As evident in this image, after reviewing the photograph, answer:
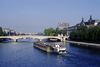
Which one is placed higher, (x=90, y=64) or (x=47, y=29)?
(x=47, y=29)

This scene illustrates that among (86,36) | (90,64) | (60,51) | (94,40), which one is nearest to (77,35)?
(86,36)

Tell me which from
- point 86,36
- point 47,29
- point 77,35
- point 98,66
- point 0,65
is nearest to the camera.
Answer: point 98,66

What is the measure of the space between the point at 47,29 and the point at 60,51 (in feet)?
409

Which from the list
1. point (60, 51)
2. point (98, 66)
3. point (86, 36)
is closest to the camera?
point (98, 66)

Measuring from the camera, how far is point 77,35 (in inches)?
4363

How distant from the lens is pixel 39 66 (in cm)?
3712

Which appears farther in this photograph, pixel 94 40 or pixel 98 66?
pixel 94 40

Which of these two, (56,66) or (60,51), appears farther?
(60,51)

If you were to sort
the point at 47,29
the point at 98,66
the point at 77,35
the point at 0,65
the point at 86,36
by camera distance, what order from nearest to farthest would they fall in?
the point at 98,66 → the point at 0,65 → the point at 86,36 → the point at 77,35 → the point at 47,29

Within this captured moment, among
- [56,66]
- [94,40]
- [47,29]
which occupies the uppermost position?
[47,29]

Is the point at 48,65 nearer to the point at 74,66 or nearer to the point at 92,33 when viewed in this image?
the point at 74,66

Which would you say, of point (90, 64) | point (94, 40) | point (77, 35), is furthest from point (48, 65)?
point (77, 35)

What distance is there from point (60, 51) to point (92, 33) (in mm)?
43446

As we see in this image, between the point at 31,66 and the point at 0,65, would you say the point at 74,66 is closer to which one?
the point at 31,66
